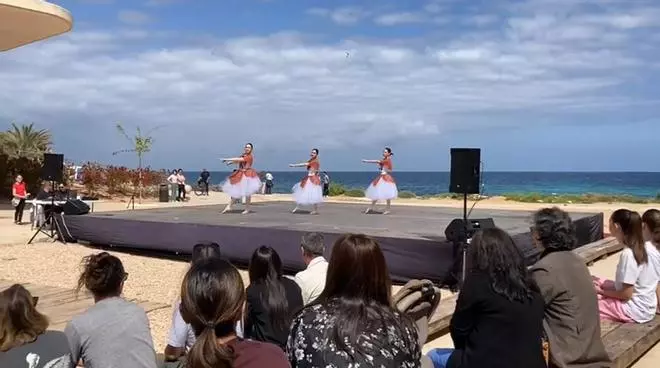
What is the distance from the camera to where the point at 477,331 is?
2832 mm

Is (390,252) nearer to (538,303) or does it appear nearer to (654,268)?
(654,268)

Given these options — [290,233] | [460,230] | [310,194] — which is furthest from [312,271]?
[310,194]

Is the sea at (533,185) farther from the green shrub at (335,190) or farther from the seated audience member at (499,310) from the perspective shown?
the seated audience member at (499,310)

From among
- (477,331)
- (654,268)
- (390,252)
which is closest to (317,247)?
(477,331)

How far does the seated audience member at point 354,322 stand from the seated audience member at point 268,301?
102 centimetres

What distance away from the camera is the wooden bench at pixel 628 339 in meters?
4.04

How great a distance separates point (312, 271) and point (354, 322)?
1819 mm

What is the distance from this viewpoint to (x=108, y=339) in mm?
2637

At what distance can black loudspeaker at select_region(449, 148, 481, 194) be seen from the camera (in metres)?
7.43

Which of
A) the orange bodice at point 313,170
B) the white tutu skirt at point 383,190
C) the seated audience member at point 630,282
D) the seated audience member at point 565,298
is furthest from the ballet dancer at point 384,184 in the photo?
the seated audience member at point 565,298

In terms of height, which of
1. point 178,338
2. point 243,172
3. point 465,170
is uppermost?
point 465,170

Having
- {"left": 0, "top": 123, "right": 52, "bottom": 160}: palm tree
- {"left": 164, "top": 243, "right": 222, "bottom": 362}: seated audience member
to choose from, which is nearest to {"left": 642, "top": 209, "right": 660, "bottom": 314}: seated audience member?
{"left": 164, "top": 243, "right": 222, "bottom": 362}: seated audience member

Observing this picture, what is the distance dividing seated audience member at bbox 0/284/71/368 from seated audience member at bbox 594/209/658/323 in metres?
3.38

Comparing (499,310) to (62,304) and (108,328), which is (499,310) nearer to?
(108,328)
